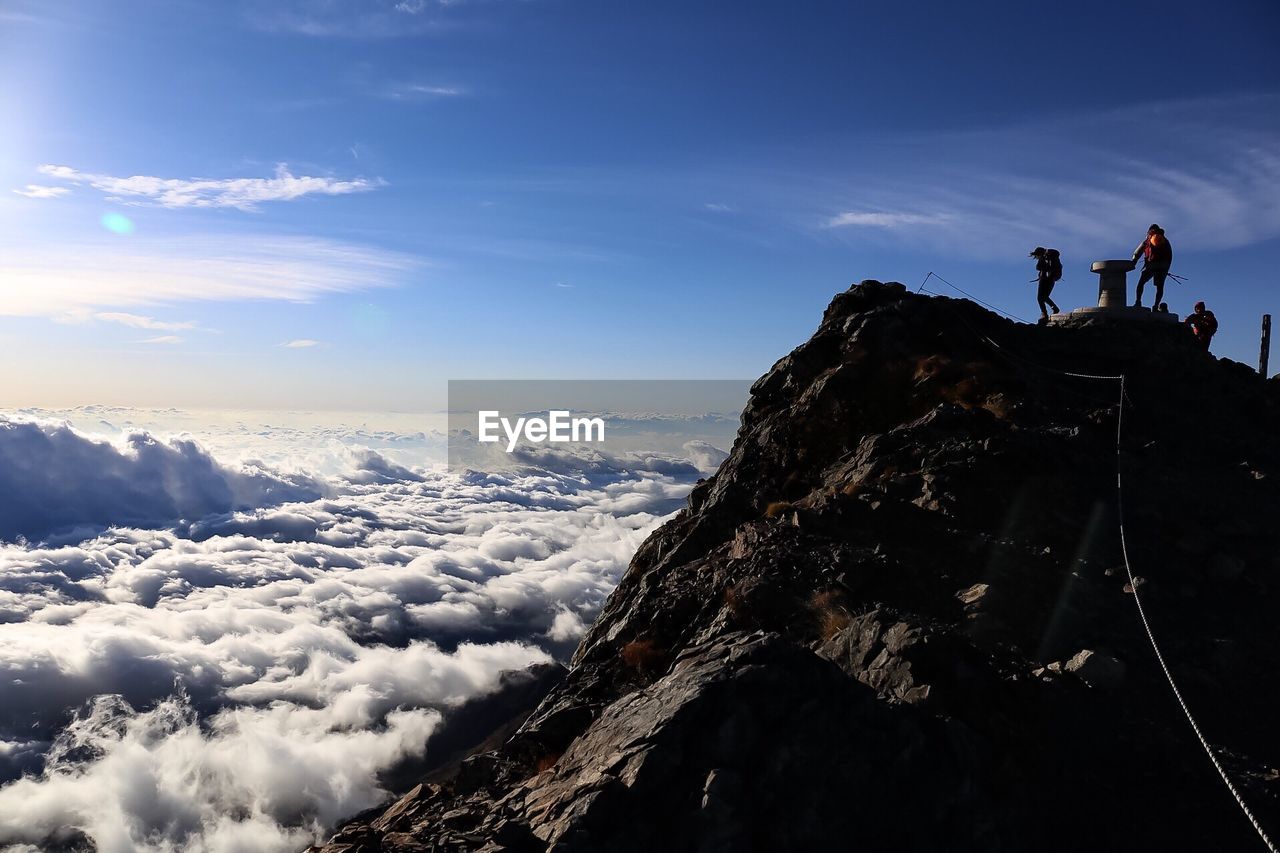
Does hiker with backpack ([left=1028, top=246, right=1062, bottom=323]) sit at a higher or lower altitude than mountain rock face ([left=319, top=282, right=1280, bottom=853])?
higher

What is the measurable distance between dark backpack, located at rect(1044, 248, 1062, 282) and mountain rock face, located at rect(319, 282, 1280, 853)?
165 inches

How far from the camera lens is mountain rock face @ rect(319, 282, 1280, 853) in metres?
10.6

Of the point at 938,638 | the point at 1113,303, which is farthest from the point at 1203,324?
the point at 938,638

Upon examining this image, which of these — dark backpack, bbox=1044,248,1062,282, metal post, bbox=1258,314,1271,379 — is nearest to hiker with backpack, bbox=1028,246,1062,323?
dark backpack, bbox=1044,248,1062,282

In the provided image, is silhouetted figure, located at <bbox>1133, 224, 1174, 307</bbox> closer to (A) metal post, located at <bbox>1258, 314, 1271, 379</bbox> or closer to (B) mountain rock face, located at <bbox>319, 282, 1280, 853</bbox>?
(B) mountain rock face, located at <bbox>319, 282, 1280, 853</bbox>

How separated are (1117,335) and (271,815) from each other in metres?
207

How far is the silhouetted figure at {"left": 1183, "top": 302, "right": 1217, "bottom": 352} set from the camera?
28109 millimetres

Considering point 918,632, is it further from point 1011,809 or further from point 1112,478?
point 1112,478

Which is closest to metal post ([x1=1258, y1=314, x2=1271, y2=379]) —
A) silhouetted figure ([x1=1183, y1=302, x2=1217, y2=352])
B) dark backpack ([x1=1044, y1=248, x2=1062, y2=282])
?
silhouetted figure ([x1=1183, y1=302, x2=1217, y2=352])

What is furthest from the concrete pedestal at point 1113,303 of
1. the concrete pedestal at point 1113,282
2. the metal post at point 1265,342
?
the metal post at point 1265,342

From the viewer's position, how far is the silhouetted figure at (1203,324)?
1107 inches

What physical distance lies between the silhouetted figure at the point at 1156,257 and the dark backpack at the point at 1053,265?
245cm

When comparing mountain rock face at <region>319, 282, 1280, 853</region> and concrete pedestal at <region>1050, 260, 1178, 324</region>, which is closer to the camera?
mountain rock face at <region>319, 282, 1280, 853</region>

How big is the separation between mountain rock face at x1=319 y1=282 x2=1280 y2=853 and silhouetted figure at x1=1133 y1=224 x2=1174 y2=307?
219 cm
